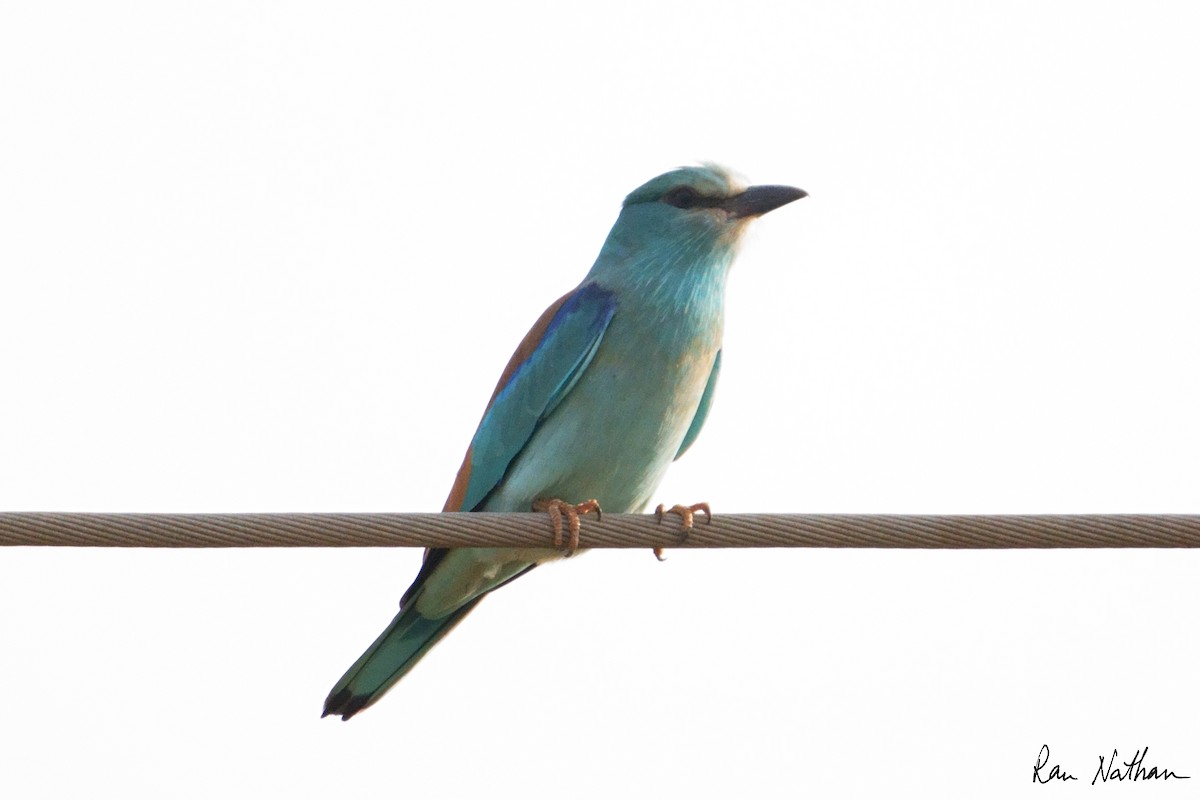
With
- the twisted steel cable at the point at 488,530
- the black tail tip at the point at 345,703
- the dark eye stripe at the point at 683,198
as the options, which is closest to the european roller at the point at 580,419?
the black tail tip at the point at 345,703

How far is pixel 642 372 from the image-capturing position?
4.93m

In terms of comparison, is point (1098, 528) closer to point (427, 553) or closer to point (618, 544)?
point (618, 544)

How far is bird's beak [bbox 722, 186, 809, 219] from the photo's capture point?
5453 millimetres

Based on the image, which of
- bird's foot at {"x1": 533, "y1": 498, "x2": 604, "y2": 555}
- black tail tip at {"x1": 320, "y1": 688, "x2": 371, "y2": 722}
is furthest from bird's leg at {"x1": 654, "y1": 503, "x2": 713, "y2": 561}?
black tail tip at {"x1": 320, "y1": 688, "x2": 371, "y2": 722}

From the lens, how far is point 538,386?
5.01 meters

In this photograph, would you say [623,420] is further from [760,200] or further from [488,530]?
[488,530]

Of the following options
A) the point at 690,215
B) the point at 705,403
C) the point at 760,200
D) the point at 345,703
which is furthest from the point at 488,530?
the point at 760,200

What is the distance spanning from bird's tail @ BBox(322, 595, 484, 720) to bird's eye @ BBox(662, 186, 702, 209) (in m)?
1.55

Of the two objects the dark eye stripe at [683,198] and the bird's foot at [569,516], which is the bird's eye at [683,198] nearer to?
the dark eye stripe at [683,198]

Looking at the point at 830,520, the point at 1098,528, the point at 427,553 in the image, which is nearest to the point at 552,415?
the point at 427,553

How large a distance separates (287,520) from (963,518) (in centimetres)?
149

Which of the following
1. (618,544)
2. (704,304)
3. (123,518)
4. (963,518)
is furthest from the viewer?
(704,304)

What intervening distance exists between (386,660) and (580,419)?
0.99 meters

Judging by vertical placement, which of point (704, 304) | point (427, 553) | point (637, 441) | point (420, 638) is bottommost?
point (420, 638)
